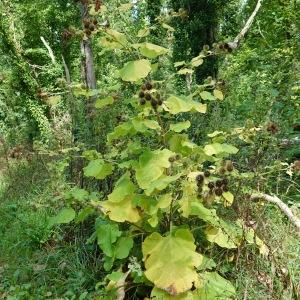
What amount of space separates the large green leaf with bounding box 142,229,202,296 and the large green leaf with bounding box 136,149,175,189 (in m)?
0.40

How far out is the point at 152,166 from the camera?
3.09 meters

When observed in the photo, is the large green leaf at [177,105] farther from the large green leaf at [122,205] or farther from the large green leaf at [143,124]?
the large green leaf at [122,205]

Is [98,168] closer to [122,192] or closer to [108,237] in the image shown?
[122,192]

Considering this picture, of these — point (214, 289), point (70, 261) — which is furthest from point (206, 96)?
point (70, 261)

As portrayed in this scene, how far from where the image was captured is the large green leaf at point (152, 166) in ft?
9.99

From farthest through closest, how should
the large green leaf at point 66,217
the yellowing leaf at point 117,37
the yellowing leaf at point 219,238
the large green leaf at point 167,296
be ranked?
1. the large green leaf at point 66,217
2. the yellowing leaf at point 219,238
3. the yellowing leaf at point 117,37
4. the large green leaf at point 167,296

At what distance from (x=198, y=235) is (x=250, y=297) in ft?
2.03

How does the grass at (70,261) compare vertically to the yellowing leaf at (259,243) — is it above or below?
below

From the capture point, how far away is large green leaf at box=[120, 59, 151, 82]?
3.03 m

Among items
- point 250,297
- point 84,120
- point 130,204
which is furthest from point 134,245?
point 84,120

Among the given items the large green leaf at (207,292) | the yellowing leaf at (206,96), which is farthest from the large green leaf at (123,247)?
the yellowing leaf at (206,96)

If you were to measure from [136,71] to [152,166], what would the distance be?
653 millimetres

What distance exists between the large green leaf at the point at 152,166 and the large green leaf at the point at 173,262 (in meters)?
0.40

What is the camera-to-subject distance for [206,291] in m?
3.06
